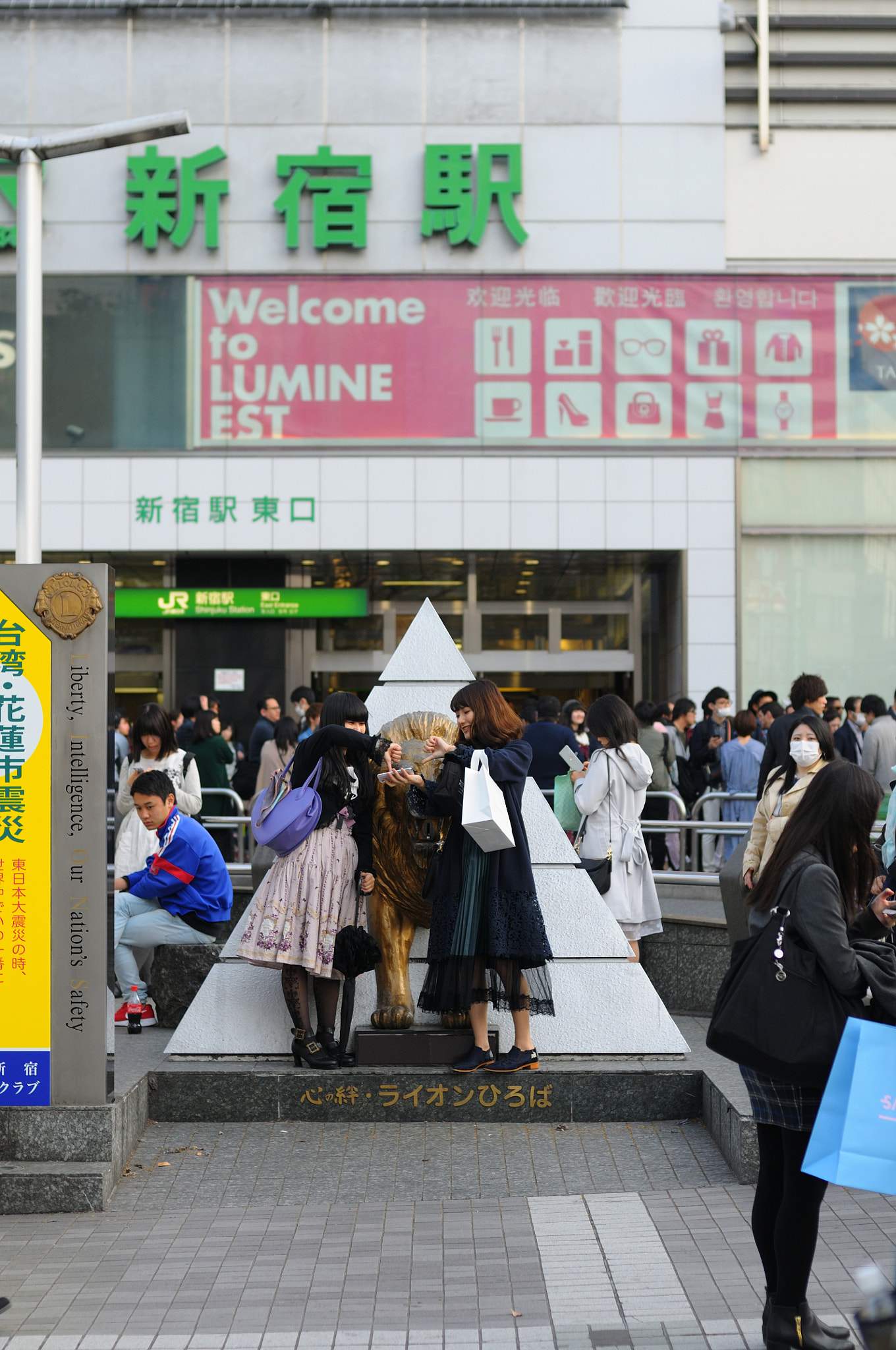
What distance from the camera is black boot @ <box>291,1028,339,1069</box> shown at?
6430 millimetres

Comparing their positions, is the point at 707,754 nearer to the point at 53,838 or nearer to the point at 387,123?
the point at 53,838

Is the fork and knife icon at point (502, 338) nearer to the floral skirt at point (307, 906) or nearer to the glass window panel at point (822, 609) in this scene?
the glass window panel at point (822, 609)

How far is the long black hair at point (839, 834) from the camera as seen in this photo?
3.77 meters

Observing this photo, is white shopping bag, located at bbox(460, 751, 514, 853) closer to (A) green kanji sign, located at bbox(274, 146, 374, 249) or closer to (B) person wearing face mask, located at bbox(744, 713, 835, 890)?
(B) person wearing face mask, located at bbox(744, 713, 835, 890)

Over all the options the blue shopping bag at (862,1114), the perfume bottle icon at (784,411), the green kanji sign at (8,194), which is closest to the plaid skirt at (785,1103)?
the blue shopping bag at (862,1114)

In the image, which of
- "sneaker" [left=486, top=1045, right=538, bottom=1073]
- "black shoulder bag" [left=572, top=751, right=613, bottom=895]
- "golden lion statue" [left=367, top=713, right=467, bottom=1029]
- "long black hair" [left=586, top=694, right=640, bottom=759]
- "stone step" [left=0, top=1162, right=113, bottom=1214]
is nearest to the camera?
"stone step" [left=0, top=1162, right=113, bottom=1214]

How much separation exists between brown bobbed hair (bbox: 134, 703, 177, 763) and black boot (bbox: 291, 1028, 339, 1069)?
275cm

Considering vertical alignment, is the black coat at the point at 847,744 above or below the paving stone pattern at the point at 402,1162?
above

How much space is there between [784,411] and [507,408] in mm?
3715

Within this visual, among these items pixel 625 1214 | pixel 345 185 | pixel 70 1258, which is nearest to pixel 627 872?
pixel 625 1214

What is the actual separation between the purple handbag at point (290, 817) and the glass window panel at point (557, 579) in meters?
12.3

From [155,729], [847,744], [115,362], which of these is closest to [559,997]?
[155,729]

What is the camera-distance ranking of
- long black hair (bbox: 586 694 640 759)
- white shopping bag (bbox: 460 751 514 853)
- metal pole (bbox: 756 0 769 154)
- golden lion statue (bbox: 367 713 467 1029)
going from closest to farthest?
white shopping bag (bbox: 460 751 514 853) < golden lion statue (bbox: 367 713 467 1029) < long black hair (bbox: 586 694 640 759) < metal pole (bbox: 756 0 769 154)

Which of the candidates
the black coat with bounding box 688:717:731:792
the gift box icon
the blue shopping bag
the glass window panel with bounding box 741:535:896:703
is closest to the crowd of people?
the blue shopping bag
